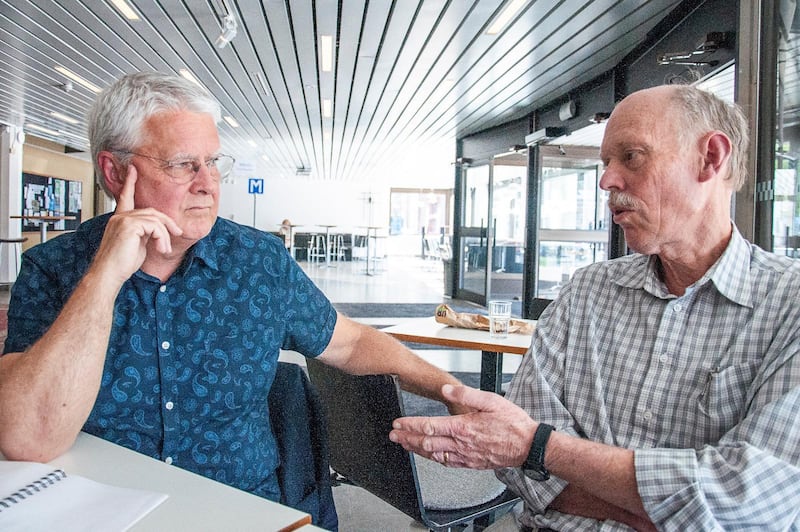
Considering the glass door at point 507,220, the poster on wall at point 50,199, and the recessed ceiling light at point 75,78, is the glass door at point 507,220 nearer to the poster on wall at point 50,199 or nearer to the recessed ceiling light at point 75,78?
the recessed ceiling light at point 75,78

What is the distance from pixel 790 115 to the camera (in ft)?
8.78

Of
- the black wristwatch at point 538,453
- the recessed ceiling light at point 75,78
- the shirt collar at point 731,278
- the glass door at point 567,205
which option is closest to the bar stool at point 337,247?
the glass door at point 567,205

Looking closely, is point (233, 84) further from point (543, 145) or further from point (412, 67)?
point (543, 145)

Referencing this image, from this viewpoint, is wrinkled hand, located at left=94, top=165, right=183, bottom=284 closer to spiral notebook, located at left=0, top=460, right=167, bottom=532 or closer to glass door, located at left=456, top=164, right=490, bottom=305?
spiral notebook, located at left=0, top=460, right=167, bottom=532

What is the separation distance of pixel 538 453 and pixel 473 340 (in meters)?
1.48

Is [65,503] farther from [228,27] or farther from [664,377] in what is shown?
[228,27]

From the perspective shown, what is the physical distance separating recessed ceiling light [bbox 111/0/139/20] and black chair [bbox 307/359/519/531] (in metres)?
4.10

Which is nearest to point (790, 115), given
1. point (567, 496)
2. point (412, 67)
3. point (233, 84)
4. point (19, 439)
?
point (567, 496)

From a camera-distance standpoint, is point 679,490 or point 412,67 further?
point 412,67

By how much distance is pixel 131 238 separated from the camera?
127 cm

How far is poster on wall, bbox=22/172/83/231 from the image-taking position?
14172 millimetres

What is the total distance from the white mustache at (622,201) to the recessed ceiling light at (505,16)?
3.38m

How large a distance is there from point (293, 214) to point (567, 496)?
77.4 feet

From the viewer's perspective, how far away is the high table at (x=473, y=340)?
2604 mm
